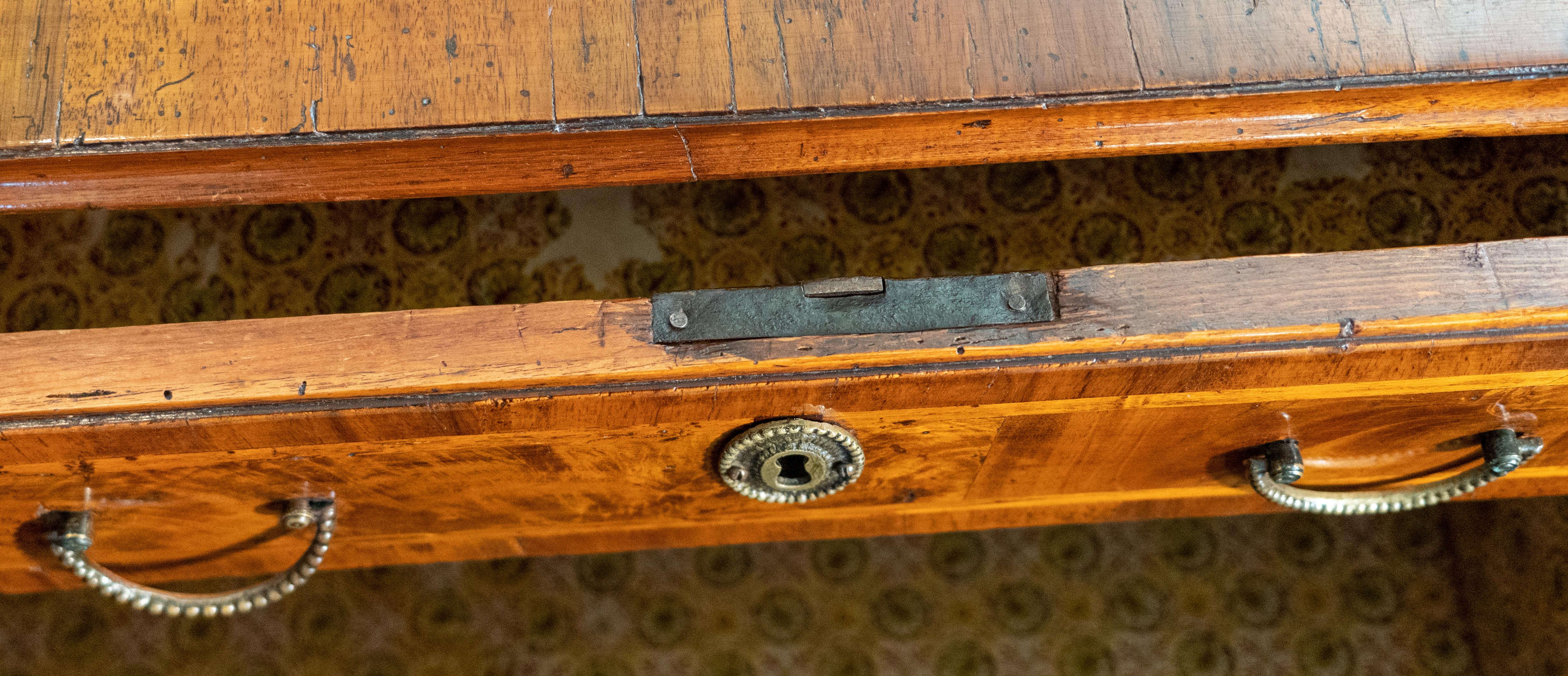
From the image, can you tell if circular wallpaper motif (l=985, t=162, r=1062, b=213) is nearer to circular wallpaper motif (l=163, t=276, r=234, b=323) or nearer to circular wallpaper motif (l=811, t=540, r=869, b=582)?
circular wallpaper motif (l=811, t=540, r=869, b=582)

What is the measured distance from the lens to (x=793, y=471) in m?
0.69

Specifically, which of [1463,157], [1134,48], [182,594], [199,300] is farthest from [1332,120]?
[199,300]

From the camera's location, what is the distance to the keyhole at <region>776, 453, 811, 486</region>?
0.65 meters

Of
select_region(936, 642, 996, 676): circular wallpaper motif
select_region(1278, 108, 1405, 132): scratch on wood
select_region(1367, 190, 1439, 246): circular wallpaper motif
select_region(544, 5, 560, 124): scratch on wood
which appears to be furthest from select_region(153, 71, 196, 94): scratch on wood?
select_region(1367, 190, 1439, 246): circular wallpaper motif

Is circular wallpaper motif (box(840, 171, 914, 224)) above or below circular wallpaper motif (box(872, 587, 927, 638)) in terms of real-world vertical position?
above

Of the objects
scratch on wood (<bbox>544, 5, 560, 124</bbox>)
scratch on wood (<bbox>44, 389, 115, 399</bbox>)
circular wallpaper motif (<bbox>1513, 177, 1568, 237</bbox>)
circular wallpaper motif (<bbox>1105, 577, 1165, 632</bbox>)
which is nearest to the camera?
scratch on wood (<bbox>44, 389, 115, 399</bbox>)

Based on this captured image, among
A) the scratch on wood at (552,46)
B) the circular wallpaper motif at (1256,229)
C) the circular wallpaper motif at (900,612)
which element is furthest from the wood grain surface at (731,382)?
the circular wallpaper motif at (900,612)

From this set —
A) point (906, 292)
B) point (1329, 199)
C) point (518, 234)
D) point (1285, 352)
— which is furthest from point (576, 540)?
point (1329, 199)

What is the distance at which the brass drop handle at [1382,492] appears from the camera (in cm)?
65

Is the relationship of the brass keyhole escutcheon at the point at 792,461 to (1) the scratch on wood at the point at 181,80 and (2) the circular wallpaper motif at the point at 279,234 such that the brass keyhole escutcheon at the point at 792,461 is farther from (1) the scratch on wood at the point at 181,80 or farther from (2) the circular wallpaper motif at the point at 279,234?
(2) the circular wallpaper motif at the point at 279,234

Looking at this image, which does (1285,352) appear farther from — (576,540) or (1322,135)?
(576,540)

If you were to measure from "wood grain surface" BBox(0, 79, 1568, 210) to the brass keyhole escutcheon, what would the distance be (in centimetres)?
20

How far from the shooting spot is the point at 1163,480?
2.57 ft

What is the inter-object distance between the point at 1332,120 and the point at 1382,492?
266mm
